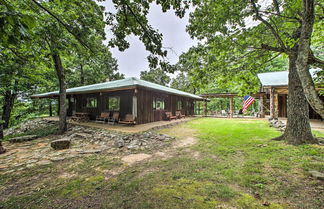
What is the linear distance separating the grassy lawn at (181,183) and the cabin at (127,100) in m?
5.06

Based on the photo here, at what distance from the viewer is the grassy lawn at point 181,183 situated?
2.08 meters

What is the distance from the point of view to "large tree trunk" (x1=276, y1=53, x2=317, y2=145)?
4557 mm

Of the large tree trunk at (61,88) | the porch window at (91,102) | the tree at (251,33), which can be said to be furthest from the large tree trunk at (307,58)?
the porch window at (91,102)

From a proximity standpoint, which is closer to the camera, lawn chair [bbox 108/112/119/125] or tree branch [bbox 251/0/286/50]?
tree branch [bbox 251/0/286/50]

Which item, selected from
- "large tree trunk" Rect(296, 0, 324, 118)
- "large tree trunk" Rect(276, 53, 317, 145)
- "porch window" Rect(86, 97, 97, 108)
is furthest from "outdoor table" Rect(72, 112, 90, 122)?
"large tree trunk" Rect(276, 53, 317, 145)

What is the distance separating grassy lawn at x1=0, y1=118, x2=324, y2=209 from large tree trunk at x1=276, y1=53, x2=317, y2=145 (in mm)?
677

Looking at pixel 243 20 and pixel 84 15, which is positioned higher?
pixel 84 15

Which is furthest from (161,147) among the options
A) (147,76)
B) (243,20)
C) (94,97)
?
(147,76)

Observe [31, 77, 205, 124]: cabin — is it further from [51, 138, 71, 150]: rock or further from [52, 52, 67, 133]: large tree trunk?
[51, 138, 71, 150]: rock

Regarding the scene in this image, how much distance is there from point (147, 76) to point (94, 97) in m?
23.0

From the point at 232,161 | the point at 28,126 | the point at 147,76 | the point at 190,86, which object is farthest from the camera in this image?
the point at 147,76

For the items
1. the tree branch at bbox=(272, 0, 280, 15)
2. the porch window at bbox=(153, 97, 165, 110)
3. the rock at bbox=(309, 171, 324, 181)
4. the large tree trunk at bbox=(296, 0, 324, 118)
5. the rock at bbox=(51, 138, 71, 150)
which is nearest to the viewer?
the large tree trunk at bbox=(296, 0, 324, 118)

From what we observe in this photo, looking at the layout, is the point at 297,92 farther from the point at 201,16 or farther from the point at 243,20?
the point at 201,16

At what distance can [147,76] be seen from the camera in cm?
3300
